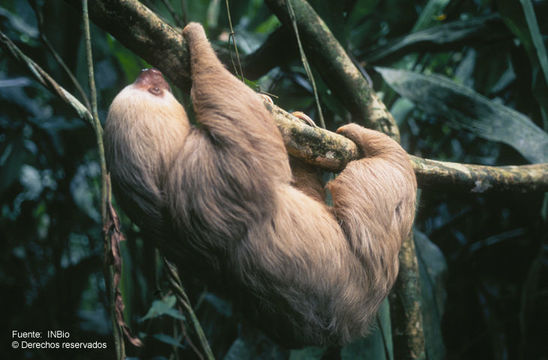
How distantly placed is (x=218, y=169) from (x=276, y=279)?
0.53 metres

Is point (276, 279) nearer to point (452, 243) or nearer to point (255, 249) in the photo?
point (255, 249)

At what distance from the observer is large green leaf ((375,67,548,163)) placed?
265 centimetres

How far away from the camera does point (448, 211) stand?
5.11 m

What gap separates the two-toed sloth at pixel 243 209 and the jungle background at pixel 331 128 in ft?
2.14

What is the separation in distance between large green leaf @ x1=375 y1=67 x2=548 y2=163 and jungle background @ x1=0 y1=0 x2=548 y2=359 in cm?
1

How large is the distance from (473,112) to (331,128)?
125cm

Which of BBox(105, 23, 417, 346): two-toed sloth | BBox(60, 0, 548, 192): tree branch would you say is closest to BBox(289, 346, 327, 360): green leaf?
BBox(105, 23, 417, 346): two-toed sloth

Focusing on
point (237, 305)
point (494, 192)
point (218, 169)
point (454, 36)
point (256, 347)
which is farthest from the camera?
point (454, 36)

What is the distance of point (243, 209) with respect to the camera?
4.69 ft

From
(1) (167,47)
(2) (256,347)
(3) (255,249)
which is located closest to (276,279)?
(3) (255,249)

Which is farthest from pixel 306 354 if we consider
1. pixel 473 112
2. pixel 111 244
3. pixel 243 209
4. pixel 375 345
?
pixel 473 112

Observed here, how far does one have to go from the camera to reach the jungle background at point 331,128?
274cm

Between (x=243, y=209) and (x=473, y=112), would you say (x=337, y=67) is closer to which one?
(x=473, y=112)

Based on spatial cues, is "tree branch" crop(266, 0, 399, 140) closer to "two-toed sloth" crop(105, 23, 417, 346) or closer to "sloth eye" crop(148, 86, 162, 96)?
"two-toed sloth" crop(105, 23, 417, 346)
